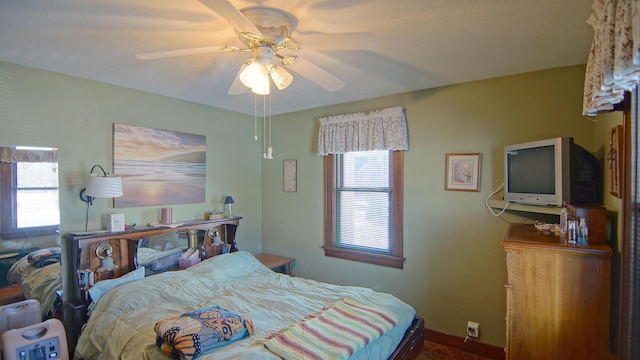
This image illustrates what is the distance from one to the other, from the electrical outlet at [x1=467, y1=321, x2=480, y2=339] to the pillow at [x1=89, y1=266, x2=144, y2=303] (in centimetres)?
304

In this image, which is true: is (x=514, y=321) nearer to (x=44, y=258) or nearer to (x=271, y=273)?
(x=271, y=273)

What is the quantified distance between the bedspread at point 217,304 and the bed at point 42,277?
506 mm

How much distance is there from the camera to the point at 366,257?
3.52 meters

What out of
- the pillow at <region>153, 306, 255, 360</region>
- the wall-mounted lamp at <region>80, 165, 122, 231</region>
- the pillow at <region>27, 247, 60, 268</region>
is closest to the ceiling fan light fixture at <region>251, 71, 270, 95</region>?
the pillow at <region>153, 306, 255, 360</region>

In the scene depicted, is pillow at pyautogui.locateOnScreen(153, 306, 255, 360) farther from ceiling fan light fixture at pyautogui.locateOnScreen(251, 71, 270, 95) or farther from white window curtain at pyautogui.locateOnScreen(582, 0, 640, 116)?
white window curtain at pyautogui.locateOnScreen(582, 0, 640, 116)

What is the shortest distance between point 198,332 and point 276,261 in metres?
2.19

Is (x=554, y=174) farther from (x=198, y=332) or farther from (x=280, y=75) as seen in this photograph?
(x=198, y=332)

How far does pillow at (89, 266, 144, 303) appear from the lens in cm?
245

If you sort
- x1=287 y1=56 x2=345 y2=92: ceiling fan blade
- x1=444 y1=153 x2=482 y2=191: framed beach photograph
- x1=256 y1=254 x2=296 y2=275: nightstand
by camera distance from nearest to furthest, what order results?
x1=287 y1=56 x2=345 y2=92: ceiling fan blade, x1=444 y1=153 x2=482 y2=191: framed beach photograph, x1=256 y1=254 x2=296 y2=275: nightstand

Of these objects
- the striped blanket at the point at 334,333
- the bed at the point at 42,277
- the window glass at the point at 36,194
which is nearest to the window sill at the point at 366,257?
the striped blanket at the point at 334,333

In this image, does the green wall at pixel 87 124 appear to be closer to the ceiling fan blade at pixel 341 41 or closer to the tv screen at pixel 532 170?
the ceiling fan blade at pixel 341 41

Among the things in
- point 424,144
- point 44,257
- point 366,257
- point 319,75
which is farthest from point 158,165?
point 424,144

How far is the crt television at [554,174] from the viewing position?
208cm

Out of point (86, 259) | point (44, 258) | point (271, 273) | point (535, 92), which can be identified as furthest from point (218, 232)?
point (535, 92)
